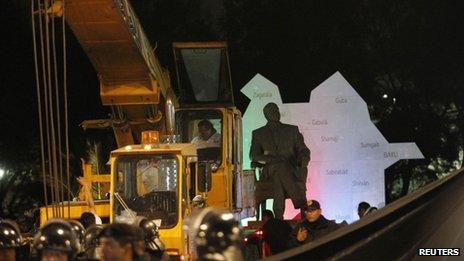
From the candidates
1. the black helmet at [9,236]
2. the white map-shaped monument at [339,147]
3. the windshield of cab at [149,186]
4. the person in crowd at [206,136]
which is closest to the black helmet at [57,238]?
the black helmet at [9,236]

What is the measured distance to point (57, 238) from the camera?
7348 mm

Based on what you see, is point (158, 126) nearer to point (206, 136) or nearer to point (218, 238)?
point (206, 136)

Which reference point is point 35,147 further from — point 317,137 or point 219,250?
point 219,250

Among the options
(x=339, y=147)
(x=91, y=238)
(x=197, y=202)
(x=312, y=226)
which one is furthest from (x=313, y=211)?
(x=339, y=147)

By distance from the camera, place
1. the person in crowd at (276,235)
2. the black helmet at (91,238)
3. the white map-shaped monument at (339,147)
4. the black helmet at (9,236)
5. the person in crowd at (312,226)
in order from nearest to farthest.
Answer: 1. the black helmet at (9,236)
2. the black helmet at (91,238)
3. the person in crowd at (312,226)
4. the person in crowd at (276,235)
5. the white map-shaped monument at (339,147)

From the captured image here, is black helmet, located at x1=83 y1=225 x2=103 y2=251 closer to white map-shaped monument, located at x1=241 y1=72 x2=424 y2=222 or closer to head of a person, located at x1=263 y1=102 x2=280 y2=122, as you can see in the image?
head of a person, located at x1=263 y1=102 x2=280 y2=122

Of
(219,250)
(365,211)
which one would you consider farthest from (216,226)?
(365,211)

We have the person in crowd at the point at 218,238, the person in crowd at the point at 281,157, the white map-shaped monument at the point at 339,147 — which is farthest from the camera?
the white map-shaped monument at the point at 339,147

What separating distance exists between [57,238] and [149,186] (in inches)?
210

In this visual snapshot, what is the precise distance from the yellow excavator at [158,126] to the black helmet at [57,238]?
452 centimetres

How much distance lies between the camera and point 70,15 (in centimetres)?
1283

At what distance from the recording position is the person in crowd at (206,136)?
15836 mm

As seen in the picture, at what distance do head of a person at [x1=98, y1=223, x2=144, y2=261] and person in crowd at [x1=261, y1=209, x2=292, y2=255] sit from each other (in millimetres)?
6269

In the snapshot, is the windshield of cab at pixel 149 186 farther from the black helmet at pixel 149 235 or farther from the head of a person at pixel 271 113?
the head of a person at pixel 271 113
